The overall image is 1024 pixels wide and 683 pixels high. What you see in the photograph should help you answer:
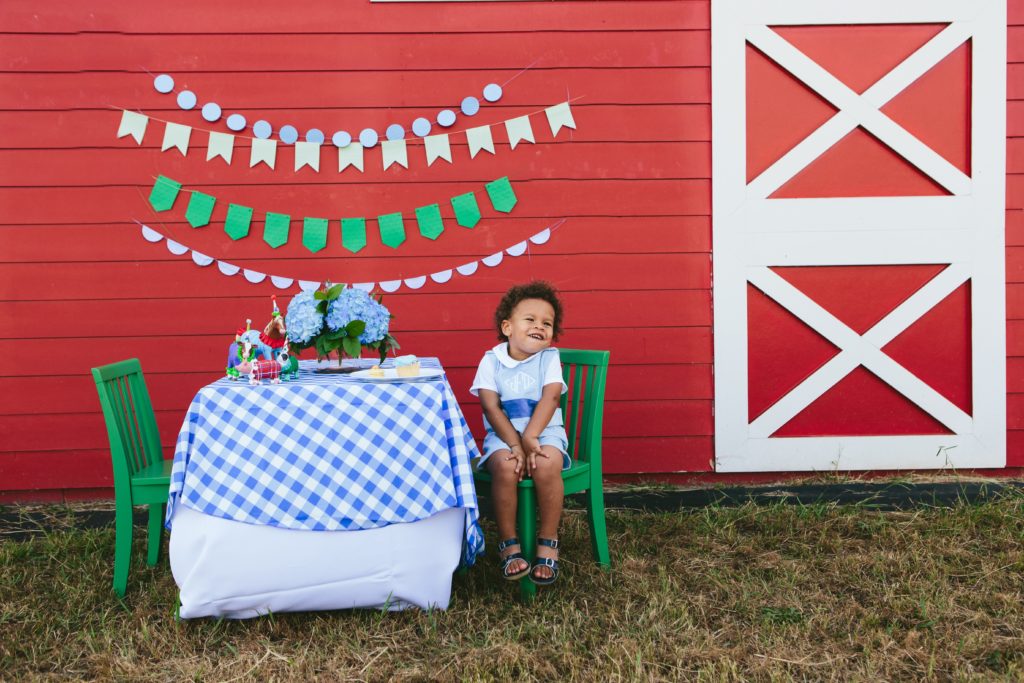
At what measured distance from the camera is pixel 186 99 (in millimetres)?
3703

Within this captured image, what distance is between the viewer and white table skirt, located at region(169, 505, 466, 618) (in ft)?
7.71

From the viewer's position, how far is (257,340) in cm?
256

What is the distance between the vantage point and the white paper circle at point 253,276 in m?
3.76

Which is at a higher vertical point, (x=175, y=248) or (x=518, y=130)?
(x=518, y=130)

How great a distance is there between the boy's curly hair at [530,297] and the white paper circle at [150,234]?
1.70 meters

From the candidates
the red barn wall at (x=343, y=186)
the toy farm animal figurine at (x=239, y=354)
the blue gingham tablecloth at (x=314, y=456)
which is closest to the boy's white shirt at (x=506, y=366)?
the blue gingham tablecloth at (x=314, y=456)

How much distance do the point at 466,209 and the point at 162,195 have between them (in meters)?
1.36

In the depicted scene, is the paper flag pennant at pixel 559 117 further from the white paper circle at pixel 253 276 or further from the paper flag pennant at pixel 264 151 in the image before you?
the white paper circle at pixel 253 276

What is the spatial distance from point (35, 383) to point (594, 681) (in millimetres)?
2957

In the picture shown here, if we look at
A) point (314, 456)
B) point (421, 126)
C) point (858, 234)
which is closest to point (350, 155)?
point (421, 126)

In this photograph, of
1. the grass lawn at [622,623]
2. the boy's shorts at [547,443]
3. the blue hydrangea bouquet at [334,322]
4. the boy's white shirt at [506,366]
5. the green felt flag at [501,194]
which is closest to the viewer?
the grass lawn at [622,623]

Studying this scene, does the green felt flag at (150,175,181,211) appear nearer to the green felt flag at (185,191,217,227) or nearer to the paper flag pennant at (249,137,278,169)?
the green felt flag at (185,191,217,227)

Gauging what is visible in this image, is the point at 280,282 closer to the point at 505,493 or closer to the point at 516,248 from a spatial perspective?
the point at 516,248

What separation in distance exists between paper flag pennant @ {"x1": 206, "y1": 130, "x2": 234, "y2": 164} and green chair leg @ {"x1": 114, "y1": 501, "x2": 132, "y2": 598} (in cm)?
172
